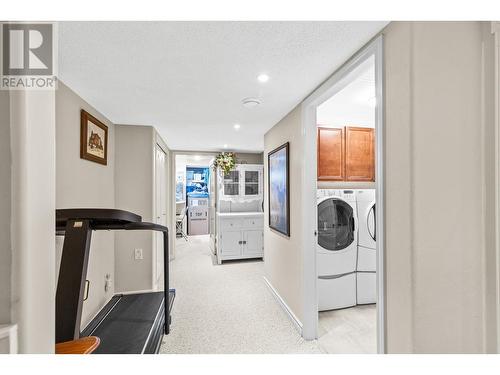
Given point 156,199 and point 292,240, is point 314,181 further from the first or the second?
point 156,199

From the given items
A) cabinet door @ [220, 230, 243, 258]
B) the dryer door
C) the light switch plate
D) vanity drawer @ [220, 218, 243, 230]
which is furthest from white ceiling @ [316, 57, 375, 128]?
the light switch plate

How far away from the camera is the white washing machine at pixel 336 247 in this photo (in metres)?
2.58

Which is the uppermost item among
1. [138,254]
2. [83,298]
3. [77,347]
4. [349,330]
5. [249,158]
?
[249,158]

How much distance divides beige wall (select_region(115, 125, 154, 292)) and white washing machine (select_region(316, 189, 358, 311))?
217 cm

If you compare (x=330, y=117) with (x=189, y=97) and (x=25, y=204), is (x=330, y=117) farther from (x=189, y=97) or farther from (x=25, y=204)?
(x=25, y=204)

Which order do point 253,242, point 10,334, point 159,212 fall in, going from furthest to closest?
1. point 253,242
2. point 159,212
3. point 10,334

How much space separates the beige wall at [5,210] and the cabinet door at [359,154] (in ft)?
9.42

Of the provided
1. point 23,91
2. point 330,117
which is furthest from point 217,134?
point 23,91

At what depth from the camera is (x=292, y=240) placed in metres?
2.41

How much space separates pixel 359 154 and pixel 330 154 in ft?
1.31

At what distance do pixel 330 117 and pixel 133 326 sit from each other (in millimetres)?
3019

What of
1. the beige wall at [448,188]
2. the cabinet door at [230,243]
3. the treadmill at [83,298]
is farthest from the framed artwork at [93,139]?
the beige wall at [448,188]

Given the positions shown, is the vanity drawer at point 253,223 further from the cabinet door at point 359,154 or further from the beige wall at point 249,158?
the cabinet door at point 359,154

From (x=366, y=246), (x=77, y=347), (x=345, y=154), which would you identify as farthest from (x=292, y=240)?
(x=77, y=347)
